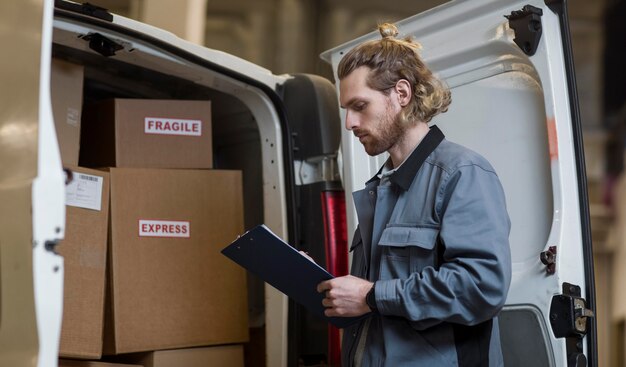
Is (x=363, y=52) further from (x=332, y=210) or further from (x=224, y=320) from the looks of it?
(x=224, y=320)

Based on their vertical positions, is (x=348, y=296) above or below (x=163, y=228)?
below

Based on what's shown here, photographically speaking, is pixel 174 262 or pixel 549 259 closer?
pixel 549 259

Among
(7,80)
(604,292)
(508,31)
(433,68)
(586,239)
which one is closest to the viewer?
(7,80)

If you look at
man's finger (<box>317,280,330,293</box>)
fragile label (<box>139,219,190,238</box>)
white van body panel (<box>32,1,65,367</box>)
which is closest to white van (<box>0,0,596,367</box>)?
white van body panel (<box>32,1,65,367</box>)

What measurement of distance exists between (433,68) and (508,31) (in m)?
0.34

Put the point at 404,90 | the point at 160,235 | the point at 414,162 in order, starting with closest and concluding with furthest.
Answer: the point at 414,162, the point at 404,90, the point at 160,235

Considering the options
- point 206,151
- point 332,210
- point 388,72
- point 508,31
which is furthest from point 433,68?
point 206,151

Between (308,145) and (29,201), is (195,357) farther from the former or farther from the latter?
(29,201)

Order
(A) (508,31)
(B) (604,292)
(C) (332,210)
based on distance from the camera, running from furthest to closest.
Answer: (B) (604,292) < (C) (332,210) < (A) (508,31)

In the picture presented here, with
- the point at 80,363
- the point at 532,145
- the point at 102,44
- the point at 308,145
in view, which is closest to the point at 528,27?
the point at 532,145

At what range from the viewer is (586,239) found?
2.16m

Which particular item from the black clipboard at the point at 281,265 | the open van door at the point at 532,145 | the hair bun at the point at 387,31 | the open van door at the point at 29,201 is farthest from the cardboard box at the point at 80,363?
the hair bun at the point at 387,31

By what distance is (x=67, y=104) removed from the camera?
2.88m

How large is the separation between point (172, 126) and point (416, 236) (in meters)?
1.51
